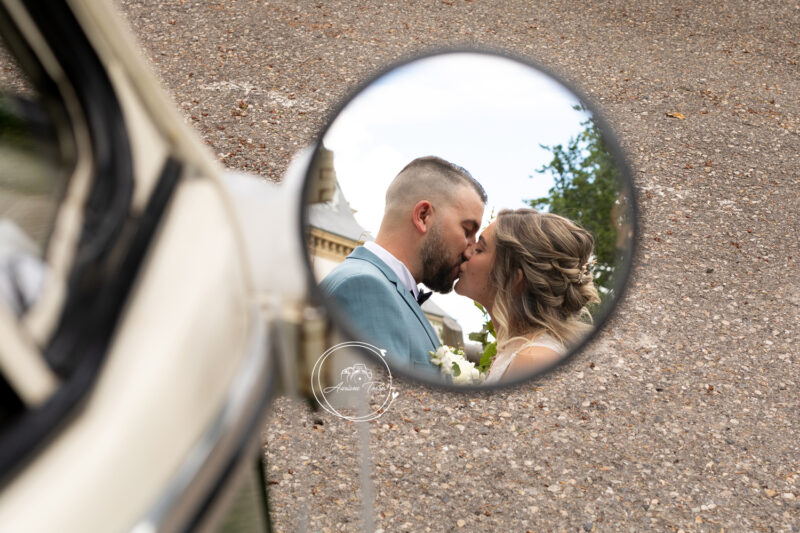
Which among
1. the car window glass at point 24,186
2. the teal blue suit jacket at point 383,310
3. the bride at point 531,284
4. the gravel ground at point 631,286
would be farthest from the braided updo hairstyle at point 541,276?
the gravel ground at point 631,286

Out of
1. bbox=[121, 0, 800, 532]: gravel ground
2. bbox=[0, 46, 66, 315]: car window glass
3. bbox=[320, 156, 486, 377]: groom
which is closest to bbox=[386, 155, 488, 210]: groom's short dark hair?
bbox=[320, 156, 486, 377]: groom

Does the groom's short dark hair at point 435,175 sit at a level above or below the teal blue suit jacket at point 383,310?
above

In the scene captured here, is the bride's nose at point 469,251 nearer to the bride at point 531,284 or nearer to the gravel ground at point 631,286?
the bride at point 531,284

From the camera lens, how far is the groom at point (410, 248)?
906 millimetres

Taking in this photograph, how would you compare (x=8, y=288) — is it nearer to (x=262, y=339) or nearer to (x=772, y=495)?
(x=262, y=339)

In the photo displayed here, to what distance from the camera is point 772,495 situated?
2.50 metres

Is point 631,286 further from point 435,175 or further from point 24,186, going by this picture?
point 24,186

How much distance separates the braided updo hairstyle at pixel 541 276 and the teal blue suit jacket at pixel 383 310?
11 centimetres

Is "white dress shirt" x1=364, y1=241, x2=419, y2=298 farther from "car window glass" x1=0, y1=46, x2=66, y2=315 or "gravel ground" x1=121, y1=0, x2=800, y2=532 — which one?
"gravel ground" x1=121, y1=0, x2=800, y2=532

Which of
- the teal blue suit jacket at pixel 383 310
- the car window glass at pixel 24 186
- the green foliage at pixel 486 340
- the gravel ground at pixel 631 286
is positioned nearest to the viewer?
the car window glass at pixel 24 186

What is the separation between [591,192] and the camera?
1.07 meters

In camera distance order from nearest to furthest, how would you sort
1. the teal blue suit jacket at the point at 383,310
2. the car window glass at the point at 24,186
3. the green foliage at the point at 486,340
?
1. the car window glass at the point at 24,186
2. the teal blue suit jacket at the point at 383,310
3. the green foliage at the point at 486,340

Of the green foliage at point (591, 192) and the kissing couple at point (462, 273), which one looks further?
the green foliage at point (591, 192)

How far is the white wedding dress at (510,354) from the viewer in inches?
40.5
